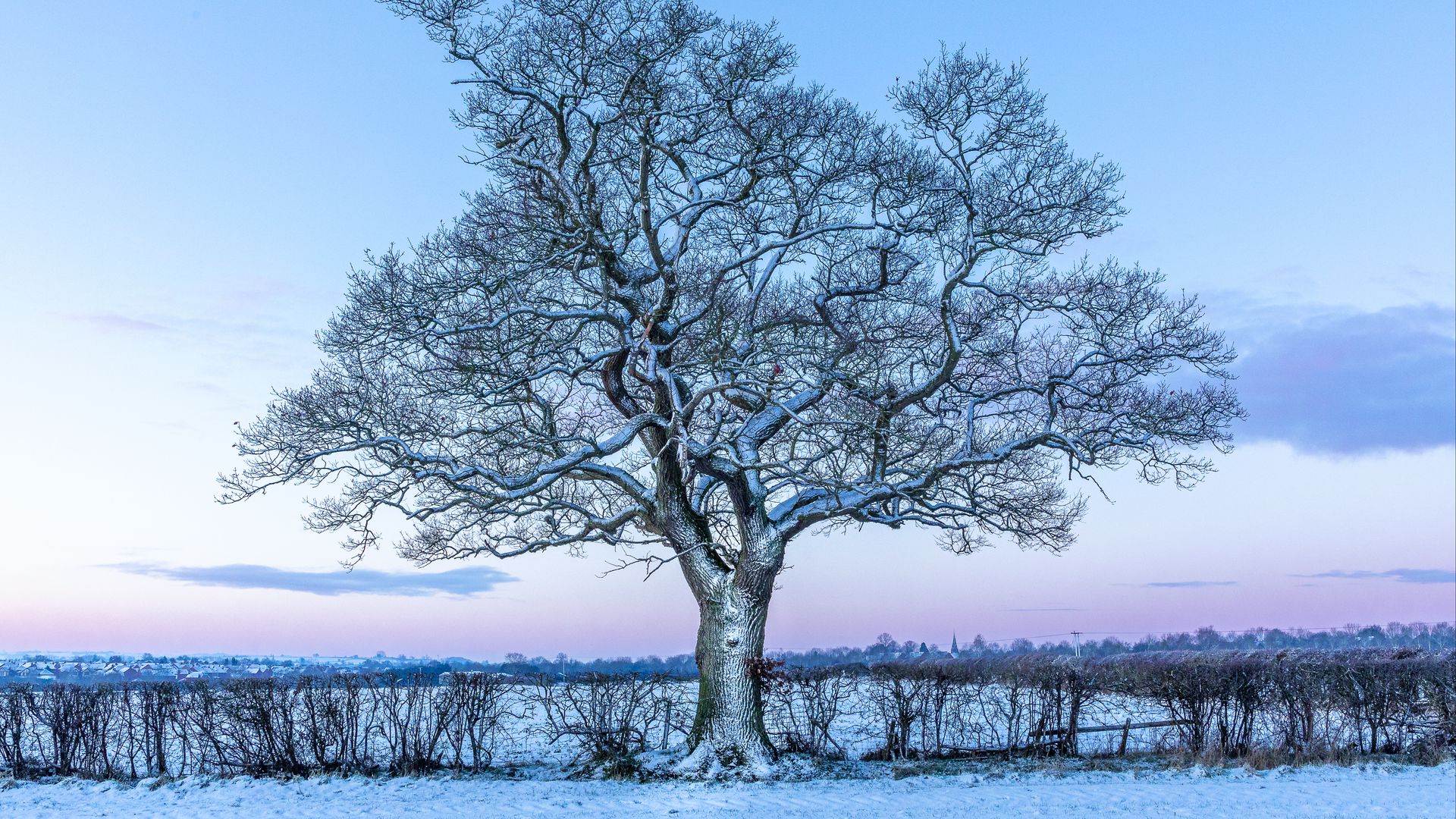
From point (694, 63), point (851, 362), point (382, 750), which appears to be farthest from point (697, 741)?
point (694, 63)

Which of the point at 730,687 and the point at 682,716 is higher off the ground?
the point at 730,687

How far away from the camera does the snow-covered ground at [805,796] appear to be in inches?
393

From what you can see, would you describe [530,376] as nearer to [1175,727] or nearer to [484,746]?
[484,746]

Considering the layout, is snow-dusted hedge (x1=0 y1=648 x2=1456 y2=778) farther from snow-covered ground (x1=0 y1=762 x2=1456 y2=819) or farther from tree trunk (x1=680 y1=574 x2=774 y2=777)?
snow-covered ground (x1=0 y1=762 x2=1456 y2=819)

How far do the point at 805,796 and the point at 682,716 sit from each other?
2699 millimetres

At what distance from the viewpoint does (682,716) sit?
42.9 ft

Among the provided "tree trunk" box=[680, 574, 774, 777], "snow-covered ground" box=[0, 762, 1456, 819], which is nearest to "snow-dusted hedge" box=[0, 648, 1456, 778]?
"tree trunk" box=[680, 574, 774, 777]

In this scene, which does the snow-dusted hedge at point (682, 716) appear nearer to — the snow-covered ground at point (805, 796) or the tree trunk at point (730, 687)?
the tree trunk at point (730, 687)

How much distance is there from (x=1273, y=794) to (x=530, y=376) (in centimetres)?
952

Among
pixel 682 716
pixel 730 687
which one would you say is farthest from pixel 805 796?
pixel 682 716

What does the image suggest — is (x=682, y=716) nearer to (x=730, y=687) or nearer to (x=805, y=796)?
(x=730, y=687)

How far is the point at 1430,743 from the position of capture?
14195mm

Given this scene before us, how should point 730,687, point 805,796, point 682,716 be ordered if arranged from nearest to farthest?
point 805,796 → point 730,687 → point 682,716

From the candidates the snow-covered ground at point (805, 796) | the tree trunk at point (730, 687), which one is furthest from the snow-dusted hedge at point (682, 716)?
the snow-covered ground at point (805, 796)
